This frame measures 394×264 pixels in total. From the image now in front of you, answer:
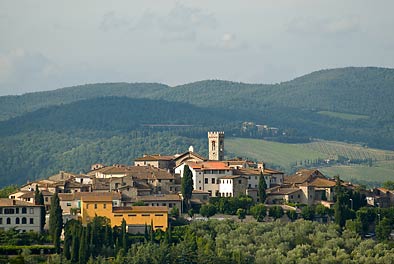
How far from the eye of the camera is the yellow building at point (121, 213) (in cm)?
8881

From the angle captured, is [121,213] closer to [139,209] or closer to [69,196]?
[139,209]

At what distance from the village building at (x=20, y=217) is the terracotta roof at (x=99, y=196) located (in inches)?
145

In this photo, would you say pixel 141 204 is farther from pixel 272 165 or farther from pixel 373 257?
pixel 272 165

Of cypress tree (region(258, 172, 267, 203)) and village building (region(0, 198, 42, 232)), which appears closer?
village building (region(0, 198, 42, 232))

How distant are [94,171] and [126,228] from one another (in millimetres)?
19956

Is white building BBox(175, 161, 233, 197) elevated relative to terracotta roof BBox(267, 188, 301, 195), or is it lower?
elevated

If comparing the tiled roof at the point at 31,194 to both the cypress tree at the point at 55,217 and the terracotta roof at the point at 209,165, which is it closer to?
the cypress tree at the point at 55,217

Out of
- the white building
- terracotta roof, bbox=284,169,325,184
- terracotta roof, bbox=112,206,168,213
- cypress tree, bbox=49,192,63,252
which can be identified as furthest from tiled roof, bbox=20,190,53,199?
terracotta roof, bbox=284,169,325,184

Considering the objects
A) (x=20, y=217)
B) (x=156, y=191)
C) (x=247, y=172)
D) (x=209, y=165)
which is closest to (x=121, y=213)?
(x=20, y=217)

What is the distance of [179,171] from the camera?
339 feet

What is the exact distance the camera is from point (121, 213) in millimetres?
88812

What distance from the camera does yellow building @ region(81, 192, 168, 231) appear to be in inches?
3497

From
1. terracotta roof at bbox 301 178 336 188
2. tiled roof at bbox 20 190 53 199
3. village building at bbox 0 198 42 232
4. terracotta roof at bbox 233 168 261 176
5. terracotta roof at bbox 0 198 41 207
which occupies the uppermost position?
terracotta roof at bbox 233 168 261 176

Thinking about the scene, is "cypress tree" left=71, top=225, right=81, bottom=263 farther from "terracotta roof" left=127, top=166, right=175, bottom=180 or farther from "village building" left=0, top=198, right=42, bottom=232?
"terracotta roof" left=127, top=166, right=175, bottom=180
